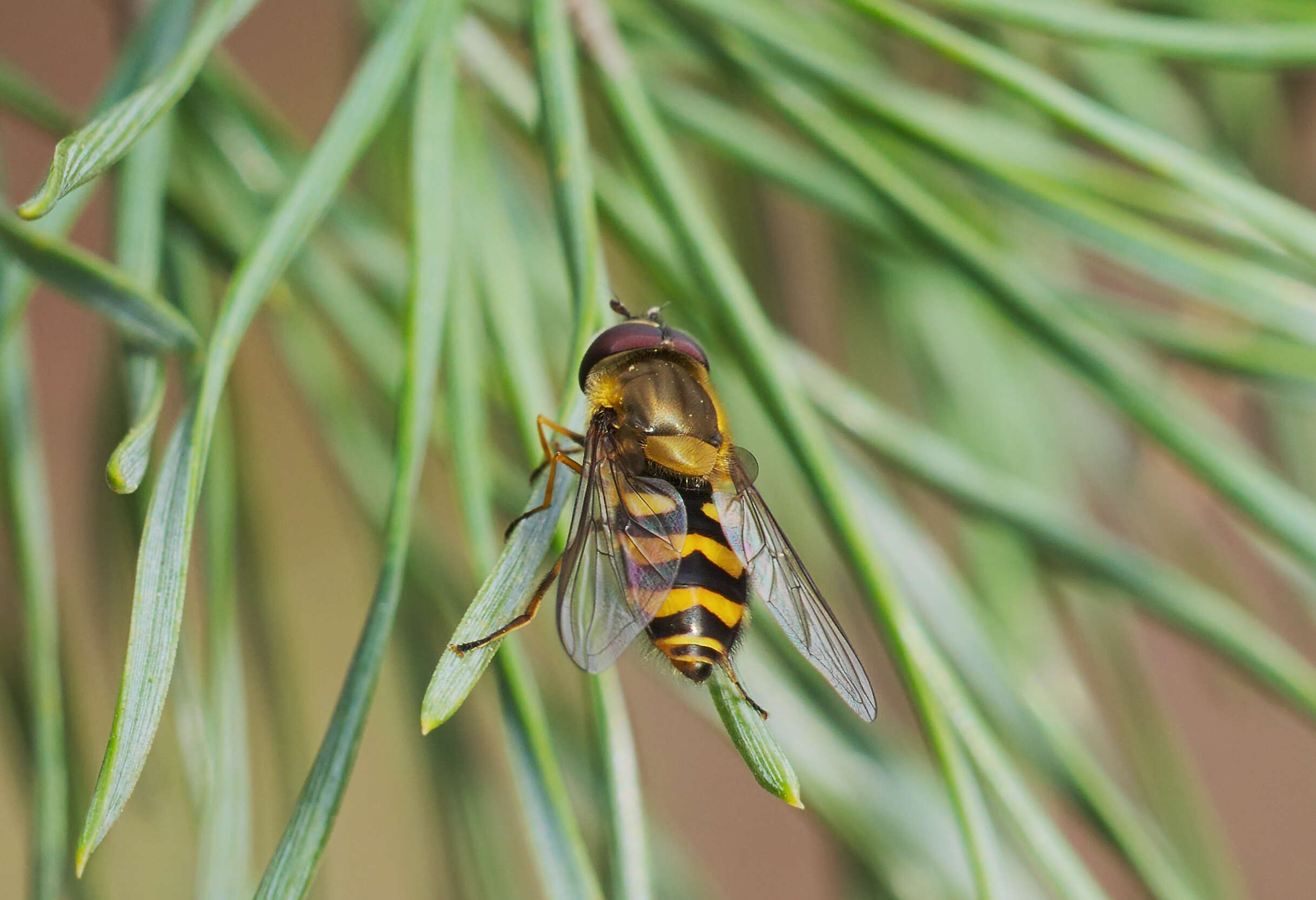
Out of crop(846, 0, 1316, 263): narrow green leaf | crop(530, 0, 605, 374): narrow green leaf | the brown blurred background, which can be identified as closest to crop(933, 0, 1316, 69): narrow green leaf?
crop(846, 0, 1316, 263): narrow green leaf

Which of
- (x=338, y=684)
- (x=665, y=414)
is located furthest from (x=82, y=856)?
(x=338, y=684)

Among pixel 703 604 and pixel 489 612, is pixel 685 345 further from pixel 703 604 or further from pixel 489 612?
pixel 489 612

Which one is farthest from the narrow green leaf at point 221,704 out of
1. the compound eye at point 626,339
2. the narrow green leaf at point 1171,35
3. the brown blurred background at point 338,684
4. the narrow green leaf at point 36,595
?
the brown blurred background at point 338,684

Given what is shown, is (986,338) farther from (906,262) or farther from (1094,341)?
(1094,341)

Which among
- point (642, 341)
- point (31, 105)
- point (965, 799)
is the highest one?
point (31, 105)

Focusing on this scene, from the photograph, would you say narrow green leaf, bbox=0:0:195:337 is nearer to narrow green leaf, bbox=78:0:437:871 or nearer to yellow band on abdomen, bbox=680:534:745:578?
narrow green leaf, bbox=78:0:437:871
